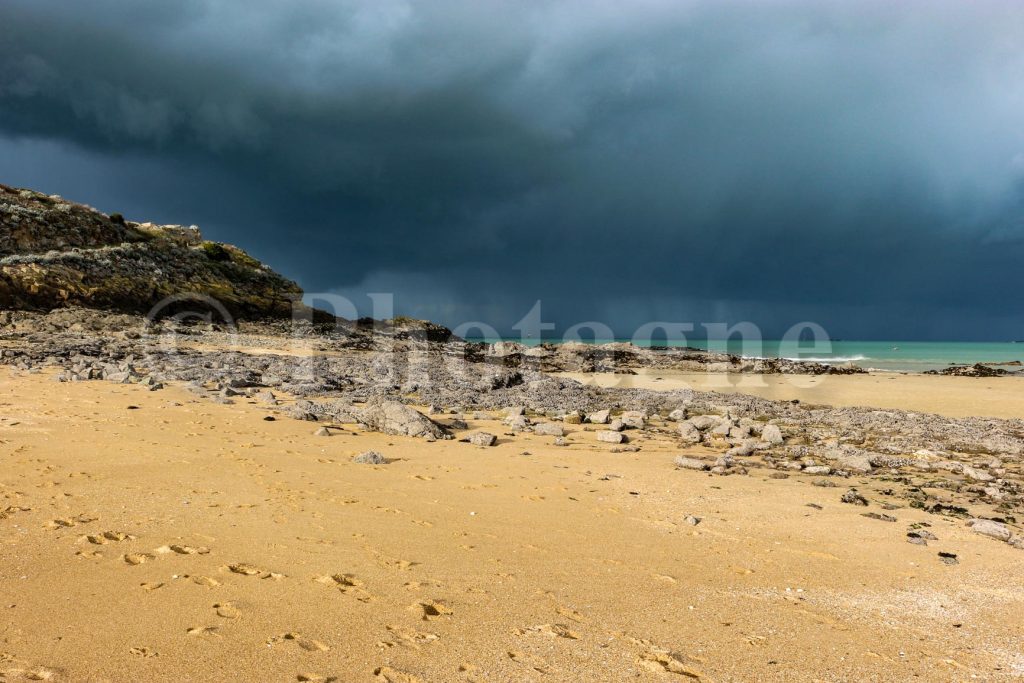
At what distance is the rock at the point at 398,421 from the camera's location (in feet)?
34.2

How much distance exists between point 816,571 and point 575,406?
443 inches

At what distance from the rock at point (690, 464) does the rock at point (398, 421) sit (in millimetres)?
4365

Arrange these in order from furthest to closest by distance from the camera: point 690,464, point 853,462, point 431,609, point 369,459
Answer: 1. point 853,462
2. point 690,464
3. point 369,459
4. point 431,609

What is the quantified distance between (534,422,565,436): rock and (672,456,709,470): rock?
9.89ft

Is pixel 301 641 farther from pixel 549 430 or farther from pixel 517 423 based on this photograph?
pixel 517 423

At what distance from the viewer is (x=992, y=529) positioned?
616cm

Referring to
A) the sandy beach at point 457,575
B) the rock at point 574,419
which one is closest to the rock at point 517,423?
the rock at point 574,419

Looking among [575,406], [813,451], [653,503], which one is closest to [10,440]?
[653,503]

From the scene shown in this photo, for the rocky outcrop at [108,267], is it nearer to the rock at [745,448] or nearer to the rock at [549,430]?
the rock at [549,430]

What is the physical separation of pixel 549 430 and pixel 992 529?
734 cm

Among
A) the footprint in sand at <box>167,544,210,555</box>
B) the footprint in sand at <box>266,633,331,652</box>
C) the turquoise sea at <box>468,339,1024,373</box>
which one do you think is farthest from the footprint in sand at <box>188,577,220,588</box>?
the turquoise sea at <box>468,339,1024,373</box>

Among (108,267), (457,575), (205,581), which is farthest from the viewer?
(108,267)

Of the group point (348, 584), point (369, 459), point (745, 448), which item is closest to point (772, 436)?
point (745, 448)

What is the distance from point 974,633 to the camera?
3994mm
